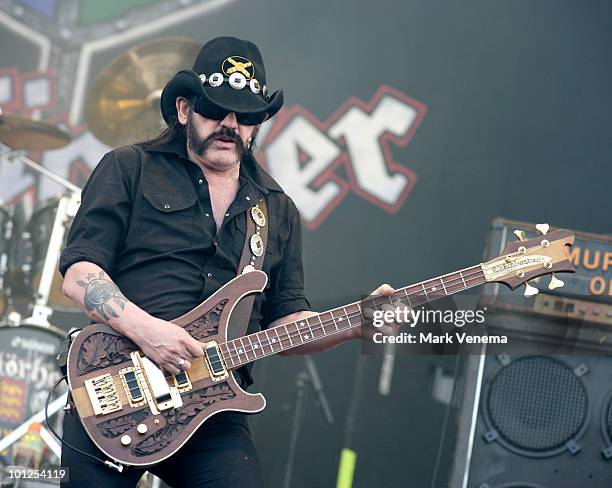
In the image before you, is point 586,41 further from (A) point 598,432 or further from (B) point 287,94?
(A) point 598,432

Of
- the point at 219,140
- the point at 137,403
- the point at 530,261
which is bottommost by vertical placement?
the point at 137,403

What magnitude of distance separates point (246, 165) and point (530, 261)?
101cm

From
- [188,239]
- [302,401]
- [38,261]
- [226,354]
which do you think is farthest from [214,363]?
[38,261]

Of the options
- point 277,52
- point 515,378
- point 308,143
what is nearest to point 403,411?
point 515,378

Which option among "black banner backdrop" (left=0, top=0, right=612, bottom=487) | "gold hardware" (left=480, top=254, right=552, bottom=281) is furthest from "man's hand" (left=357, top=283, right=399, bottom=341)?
"black banner backdrop" (left=0, top=0, right=612, bottom=487)

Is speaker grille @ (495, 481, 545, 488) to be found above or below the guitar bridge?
above

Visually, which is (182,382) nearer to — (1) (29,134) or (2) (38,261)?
(2) (38,261)

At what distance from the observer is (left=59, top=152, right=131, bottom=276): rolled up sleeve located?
303 cm

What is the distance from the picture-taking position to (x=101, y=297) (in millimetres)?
2979

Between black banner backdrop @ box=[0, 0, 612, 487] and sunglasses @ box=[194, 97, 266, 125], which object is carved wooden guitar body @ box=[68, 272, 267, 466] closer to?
sunglasses @ box=[194, 97, 266, 125]

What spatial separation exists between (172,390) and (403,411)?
2.13m

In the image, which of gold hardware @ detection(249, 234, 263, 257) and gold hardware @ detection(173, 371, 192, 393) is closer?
gold hardware @ detection(173, 371, 192, 393)

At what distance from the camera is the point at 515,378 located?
12.9 feet

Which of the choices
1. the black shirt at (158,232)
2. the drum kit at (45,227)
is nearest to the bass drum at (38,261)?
the drum kit at (45,227)
